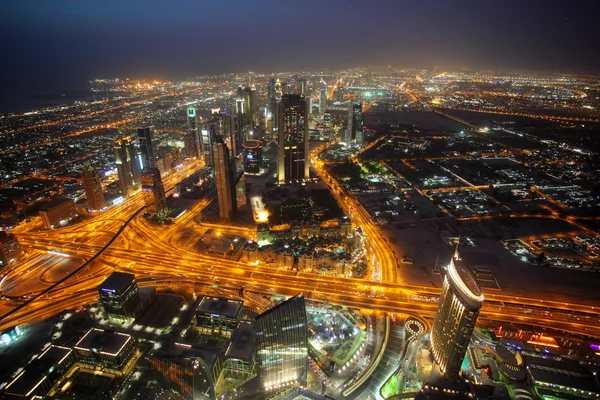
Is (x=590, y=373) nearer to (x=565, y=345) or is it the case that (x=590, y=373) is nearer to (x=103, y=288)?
(x=565, y=345)

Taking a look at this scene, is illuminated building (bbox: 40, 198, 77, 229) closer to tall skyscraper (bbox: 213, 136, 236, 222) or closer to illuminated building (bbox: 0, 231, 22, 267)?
illuminated building (bbox: 0, 231, 22, 267)

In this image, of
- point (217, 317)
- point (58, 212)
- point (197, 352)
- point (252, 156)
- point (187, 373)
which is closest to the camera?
point (187, 373)

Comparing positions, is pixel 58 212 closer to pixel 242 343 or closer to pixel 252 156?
pixel 252 156

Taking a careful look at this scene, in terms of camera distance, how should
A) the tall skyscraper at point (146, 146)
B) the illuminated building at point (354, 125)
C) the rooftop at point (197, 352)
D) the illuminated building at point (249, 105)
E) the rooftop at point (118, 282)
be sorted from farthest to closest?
the illuminated building at point (249, 105), the illuminated building at point (354, 125), the tall skyscraper at point (146, 146), the rooftop at point (118, 282), the rooftop at point (197, 352)

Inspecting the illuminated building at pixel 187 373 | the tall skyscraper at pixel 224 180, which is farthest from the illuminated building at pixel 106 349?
the tall skyscraper at pixel 224 180

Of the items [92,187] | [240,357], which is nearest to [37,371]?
[240,357]

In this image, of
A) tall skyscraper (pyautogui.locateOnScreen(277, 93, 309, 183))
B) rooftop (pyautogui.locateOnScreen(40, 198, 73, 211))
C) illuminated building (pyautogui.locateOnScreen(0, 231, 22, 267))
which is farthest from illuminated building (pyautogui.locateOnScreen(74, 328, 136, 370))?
tall skyscraper (pyautogui.locateOnScreen(277, 93, 309, 183))

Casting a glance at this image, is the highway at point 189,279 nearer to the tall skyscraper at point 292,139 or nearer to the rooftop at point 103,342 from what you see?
the rooftop at point 103,342
